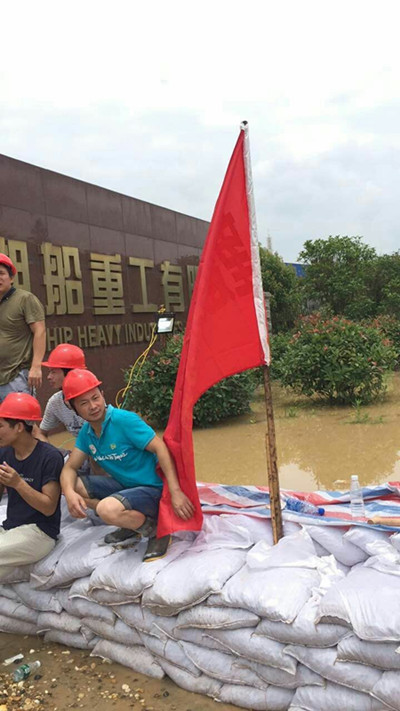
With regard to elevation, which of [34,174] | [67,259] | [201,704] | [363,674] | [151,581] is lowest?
[201,704]

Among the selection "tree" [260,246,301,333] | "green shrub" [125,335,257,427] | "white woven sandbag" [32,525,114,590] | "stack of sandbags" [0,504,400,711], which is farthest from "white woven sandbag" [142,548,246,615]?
"tree" [260,246,301,333]

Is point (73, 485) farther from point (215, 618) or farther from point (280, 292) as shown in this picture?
point (280, 292)

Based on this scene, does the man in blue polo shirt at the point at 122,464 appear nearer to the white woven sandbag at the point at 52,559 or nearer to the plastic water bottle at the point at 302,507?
the white woven sandbag at the point at 52,559

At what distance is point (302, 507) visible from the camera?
3.07m

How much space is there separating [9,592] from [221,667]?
3.90ft

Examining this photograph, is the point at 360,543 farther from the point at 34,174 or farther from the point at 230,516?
the point at 34,174

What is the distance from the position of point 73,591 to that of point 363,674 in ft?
4.19

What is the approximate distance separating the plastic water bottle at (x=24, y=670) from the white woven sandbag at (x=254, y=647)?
31.0 inches

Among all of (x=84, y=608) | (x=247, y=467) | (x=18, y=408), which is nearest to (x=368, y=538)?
(x=84, y=608)

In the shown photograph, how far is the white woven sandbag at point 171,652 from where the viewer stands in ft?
7.49

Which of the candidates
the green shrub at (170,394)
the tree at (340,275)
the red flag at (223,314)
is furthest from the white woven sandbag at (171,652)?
the tree at (340,275)

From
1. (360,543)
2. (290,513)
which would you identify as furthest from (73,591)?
(360,543)

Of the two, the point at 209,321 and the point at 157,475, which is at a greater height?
the point at 209,321

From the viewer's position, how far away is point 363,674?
1.89 meters
